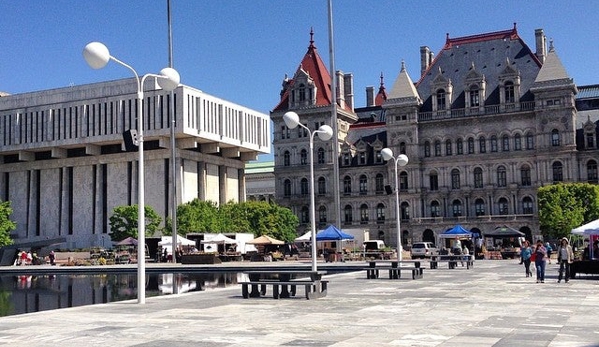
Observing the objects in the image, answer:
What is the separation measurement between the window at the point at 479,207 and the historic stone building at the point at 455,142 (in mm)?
115

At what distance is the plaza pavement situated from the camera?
1258 centimetres

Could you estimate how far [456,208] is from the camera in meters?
85.5

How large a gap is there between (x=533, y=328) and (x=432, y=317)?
245cm

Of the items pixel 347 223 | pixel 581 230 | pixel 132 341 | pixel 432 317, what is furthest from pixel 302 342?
pixel 347 223

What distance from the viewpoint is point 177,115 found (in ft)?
296

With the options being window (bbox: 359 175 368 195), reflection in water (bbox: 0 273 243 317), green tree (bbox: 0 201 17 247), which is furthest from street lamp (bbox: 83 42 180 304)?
window (bbox: 359 175 368 195)

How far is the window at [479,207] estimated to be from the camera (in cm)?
8419

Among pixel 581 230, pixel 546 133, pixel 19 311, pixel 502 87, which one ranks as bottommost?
pixel 19 311

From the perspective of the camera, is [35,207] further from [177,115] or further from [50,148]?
[177,115]

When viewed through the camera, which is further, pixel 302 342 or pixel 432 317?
pixel 432 317

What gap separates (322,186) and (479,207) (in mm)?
19727

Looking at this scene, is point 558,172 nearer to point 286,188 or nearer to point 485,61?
Result: point 485,61

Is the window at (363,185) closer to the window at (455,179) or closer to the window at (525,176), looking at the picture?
the window at (455,179)

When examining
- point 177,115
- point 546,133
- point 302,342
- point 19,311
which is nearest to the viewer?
point 302,342
